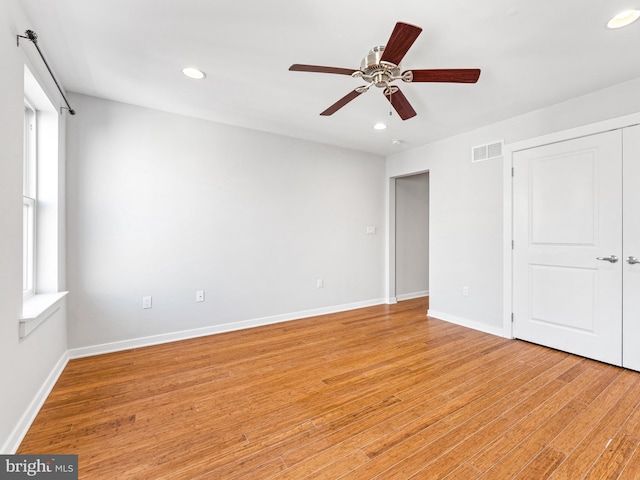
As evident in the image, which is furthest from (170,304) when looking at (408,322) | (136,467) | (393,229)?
(393,229)

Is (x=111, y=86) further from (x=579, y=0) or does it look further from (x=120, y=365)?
(x=579, y=0)

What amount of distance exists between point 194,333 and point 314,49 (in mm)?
3126

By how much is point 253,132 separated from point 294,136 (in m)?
0.58

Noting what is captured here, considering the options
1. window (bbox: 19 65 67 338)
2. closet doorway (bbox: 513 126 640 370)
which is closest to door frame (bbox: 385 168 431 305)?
closet doorway (bbox: 513 126 640 370)

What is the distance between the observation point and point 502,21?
1.84m

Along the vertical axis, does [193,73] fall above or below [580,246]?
above

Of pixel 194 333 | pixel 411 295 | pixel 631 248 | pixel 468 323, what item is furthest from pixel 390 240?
pixel 194 333

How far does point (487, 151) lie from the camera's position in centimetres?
Result: 358

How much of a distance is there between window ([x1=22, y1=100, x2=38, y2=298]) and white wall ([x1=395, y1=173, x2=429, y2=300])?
4661mm

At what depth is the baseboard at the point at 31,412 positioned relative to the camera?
1.57 metres

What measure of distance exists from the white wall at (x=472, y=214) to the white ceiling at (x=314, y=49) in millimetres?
211

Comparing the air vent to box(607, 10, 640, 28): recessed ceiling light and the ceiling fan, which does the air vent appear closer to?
box(607, 10, 640, 28): recessed ceiling light

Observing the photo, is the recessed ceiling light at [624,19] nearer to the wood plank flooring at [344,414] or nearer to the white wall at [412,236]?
the wood plank flooring at [344,414]

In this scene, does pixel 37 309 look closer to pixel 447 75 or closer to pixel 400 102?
pixel 400 102
